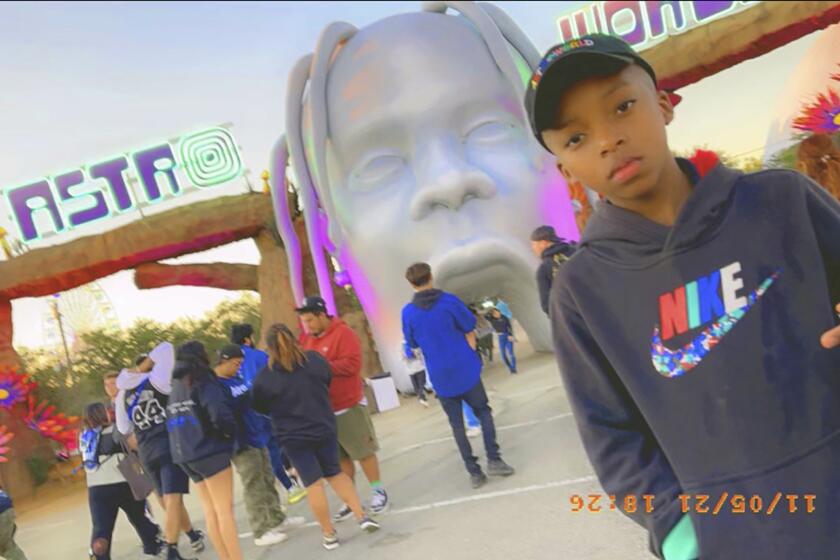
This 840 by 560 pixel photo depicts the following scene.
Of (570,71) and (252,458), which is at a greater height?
(570,71)

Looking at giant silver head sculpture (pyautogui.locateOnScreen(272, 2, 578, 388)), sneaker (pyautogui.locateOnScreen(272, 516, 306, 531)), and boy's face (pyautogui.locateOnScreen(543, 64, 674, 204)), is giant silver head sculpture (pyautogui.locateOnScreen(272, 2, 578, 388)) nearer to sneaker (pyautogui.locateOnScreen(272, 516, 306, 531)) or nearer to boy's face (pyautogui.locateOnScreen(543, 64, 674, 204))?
sneaker (pyautogui.locateOnScreen(272, 516, 306, 531))

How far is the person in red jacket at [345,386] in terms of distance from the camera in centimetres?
431

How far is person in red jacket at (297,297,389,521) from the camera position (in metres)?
4.31

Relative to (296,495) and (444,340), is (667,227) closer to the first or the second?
(444,340)

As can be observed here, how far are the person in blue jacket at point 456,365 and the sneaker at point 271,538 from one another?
1288 millimetres

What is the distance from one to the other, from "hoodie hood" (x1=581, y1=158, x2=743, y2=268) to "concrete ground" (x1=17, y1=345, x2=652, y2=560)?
82.3 inches

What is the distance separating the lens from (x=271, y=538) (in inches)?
174

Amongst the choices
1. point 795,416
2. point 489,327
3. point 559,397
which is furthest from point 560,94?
point 489,327

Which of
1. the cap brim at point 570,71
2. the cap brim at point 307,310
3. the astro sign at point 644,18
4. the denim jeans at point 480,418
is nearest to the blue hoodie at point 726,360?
the cap brim at point 570,71

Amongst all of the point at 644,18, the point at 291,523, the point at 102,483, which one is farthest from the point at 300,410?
the point at 644,18

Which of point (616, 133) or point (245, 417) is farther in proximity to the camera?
point (245, 417)

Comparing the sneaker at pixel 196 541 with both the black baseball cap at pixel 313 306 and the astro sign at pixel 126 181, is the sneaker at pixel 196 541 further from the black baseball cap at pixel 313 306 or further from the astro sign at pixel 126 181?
the astro sign at pixel 126 181

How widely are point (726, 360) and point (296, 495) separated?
4.84 m
